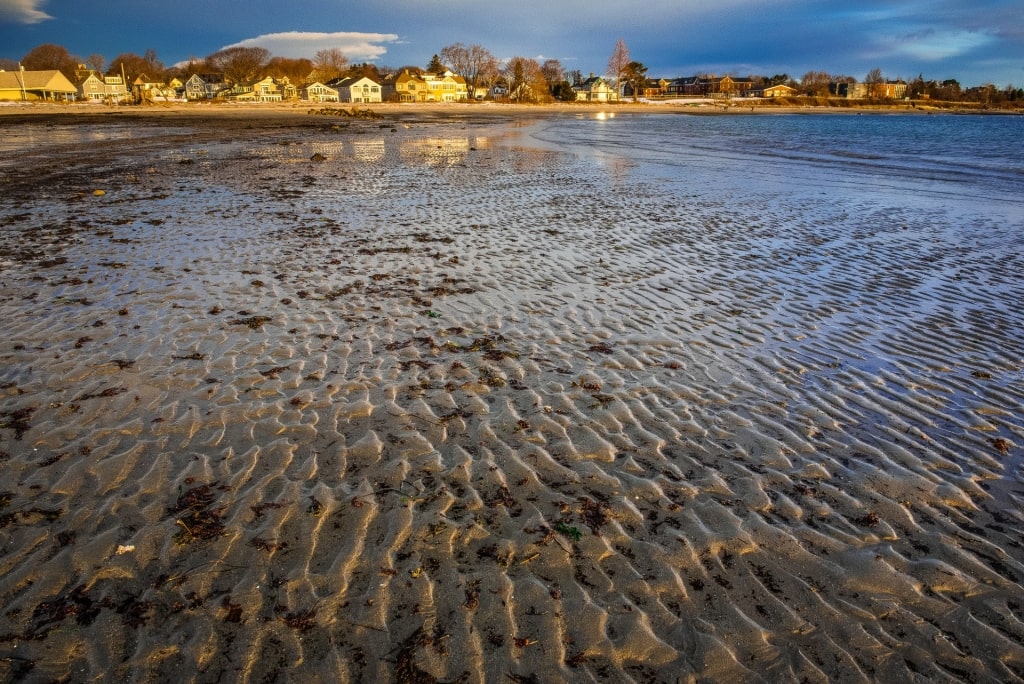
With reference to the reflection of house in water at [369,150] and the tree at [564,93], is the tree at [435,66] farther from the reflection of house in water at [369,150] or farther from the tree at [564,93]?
the reflection of house in water at [369,150]

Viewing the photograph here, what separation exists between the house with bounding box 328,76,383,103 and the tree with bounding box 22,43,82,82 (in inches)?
2950

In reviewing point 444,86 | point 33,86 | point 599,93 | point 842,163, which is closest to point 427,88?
point 444,86

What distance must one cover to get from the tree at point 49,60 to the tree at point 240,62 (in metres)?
33.6

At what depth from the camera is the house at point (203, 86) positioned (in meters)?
142

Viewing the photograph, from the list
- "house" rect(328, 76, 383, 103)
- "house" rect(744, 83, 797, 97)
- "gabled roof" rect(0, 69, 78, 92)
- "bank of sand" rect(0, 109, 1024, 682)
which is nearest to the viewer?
"bank of sand" rect(0, 109, 1024, 682)

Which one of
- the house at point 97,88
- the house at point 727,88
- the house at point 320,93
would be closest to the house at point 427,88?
the house at point 320,93

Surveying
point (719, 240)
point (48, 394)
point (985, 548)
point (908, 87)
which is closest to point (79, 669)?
point (48, 394)

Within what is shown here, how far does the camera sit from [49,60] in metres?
147

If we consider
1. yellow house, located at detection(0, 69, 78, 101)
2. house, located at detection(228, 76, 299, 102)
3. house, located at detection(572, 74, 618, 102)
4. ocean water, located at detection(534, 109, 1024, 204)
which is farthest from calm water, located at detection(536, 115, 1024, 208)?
house, located at detection(572, 74, 618, 102)

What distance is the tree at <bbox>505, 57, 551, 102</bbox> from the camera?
134 m

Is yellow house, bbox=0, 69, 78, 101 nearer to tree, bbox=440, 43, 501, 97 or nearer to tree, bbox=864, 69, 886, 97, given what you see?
tree, bbox=440, 43, 501, 97

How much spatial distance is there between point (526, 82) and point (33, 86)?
344ft

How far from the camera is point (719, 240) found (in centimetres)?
1145

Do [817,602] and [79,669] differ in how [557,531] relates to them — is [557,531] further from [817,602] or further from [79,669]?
[79,669]
